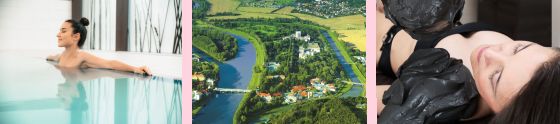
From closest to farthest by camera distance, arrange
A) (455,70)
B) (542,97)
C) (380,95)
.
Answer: (542,97)
(455,70)
(380,95)

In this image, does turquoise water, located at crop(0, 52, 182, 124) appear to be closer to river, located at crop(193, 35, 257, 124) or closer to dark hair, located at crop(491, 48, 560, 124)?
river, located at crop(193, 35, 257, 124)

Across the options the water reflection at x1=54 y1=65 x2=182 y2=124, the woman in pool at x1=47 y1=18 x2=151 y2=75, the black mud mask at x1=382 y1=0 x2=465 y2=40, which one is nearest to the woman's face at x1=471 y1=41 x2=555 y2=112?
the black mud mask at x1=382 y1=0 x2=465 y2=40

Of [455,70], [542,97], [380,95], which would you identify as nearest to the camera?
[542,97]

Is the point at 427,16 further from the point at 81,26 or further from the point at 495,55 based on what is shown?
the point at 81,26

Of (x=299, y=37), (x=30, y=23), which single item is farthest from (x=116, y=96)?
(x=299, y=37)

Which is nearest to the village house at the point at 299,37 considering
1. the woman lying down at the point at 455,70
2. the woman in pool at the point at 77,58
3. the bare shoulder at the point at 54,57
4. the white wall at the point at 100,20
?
the woman lying down at the point at 455,70

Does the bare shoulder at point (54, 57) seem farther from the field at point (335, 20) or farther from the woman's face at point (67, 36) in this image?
the field at point (335, 20)

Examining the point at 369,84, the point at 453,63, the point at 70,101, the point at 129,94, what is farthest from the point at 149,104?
the point at 453,63
